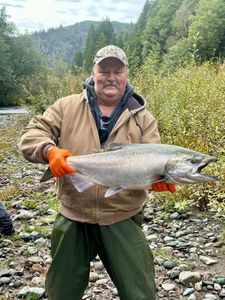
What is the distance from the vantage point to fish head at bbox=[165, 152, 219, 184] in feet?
9.72

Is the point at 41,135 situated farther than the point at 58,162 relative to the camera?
Yes

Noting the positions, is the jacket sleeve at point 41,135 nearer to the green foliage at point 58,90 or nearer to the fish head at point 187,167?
the fish head at point 187,167

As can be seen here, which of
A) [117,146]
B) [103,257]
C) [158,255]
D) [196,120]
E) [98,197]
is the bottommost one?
[158,255]

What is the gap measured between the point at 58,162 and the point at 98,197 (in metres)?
0.44

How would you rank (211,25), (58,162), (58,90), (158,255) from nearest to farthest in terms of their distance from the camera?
(58,162), (158,255), (58,90), (211,25)

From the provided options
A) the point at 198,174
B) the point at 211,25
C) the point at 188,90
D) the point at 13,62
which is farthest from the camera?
the point at 13,62

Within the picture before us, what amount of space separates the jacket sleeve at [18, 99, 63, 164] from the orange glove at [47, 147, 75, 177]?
0.34 feet

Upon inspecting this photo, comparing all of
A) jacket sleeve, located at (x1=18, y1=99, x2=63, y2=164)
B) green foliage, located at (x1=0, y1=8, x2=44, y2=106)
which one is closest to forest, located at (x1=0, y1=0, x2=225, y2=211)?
green foliage, located at (x1=0, y1=8, x2=44, y2=106)

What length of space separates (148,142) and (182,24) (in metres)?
64.1

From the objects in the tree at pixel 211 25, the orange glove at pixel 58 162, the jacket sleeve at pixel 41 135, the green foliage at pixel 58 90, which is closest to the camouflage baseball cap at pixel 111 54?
Answer: the jacket sleeve at pixel 41 135

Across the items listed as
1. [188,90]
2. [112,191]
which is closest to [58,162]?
[112,191]

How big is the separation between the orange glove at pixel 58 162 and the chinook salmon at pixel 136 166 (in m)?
0.07

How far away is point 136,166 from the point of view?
3117mm

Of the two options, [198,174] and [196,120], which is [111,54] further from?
[196,120]
